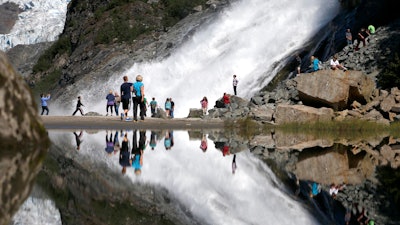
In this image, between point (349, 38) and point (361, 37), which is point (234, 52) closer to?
point (349, 38)

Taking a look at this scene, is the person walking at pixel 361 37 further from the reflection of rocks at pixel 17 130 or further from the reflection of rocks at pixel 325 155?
the reflection of rocks at pixel 17 130

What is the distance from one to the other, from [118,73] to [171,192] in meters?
42.2

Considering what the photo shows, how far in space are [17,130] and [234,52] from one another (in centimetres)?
3501

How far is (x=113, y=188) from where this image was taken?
838cm

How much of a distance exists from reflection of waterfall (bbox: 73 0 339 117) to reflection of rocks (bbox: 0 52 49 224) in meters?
28.4

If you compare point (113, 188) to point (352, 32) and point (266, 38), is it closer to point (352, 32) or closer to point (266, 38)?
point (352, 32)

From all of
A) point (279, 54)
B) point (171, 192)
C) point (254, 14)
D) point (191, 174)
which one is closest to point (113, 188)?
point (171, 192)

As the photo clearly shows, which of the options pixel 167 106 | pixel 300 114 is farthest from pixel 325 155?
pixel 167 106

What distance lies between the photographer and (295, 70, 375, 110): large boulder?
87.9ft

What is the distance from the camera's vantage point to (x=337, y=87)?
26781mm

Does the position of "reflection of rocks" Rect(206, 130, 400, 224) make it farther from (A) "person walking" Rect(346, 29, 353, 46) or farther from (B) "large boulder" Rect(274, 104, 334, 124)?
(A) "person walking" Rect(346, 29, 353, 46)

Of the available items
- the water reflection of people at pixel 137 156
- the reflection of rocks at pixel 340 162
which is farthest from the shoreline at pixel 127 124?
the water reflection of people at pixel 137 156

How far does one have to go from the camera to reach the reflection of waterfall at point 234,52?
4234cm

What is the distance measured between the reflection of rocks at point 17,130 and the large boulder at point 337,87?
1657 centimetres
